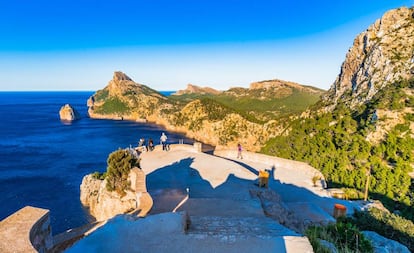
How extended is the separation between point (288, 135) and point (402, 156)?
65.0 feet

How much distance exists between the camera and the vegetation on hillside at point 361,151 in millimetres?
21750

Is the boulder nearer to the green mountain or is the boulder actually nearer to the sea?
the green mountain

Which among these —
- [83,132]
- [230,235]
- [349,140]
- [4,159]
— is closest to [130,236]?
[230,235]

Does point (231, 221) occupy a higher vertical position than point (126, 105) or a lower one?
higher

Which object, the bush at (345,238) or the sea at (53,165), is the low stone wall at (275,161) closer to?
the bush at (345,238)

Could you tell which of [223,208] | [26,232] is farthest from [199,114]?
[26,232]

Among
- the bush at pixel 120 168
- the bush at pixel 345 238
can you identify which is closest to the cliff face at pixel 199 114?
the bush at pixel 120 168

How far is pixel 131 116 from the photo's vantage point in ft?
365

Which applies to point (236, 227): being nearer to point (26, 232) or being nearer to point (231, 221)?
point (231, 221)

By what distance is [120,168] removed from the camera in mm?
12945

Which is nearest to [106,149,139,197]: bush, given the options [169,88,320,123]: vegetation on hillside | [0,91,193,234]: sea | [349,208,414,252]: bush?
[349,208,414,252]: bush

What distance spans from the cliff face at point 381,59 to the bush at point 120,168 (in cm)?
3348

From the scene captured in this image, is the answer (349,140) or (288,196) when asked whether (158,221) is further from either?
(349,140)

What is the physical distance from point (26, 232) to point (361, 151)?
29806 mm
